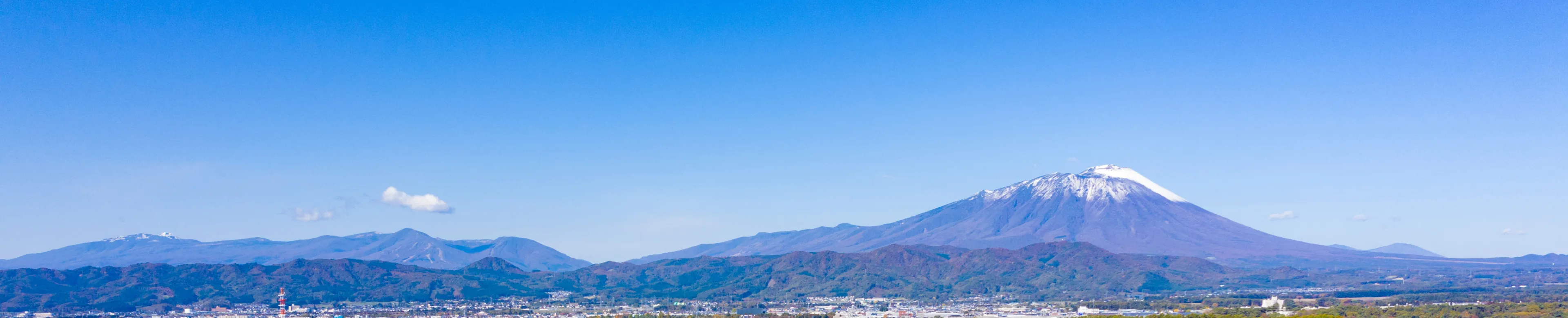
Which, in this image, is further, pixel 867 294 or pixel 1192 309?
pixel 867 294

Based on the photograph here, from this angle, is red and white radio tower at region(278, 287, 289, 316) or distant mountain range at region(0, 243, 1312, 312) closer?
red and white radio tower at region(278, 287, 289, 316)

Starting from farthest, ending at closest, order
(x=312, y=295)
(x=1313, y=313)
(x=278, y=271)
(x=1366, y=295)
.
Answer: (x=278, y=271), (x=312, y=295), (x=1366, y=295), (x=1313, y=313)

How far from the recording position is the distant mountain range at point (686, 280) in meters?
133

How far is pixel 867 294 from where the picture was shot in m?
141

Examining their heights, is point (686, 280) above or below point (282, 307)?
above

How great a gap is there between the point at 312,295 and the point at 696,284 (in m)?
44.7

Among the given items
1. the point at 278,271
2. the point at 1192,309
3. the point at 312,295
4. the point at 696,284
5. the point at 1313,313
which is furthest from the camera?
the point at 696,284

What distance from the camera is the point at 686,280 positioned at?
164m

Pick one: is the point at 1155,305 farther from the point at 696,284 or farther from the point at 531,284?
the point at 531,284

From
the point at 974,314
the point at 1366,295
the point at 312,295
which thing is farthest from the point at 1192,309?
the point at 312,295

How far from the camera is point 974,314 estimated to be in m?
105

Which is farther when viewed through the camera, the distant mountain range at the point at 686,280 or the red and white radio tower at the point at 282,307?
the distant mountain range at the point at 686,280

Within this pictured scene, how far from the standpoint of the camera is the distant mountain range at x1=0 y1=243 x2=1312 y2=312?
436 ft

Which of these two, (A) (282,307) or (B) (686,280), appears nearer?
(A) (282,307)
